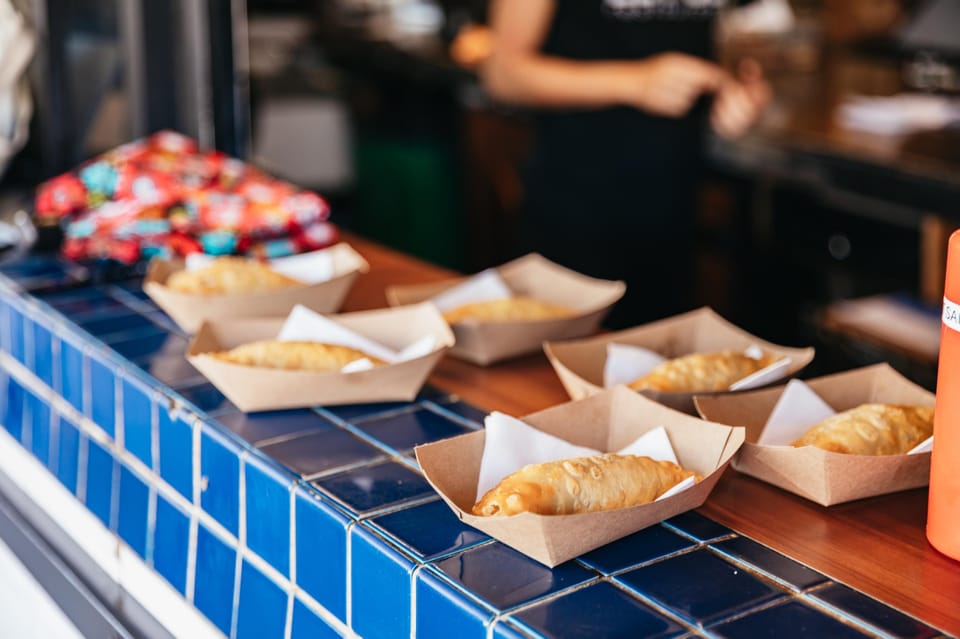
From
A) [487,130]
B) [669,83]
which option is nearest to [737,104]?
[669,83]

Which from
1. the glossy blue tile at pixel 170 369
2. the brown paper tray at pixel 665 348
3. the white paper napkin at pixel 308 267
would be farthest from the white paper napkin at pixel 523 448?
the white paper napkin at pixel 308 267

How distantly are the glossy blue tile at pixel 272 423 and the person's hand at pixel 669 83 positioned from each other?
137cm

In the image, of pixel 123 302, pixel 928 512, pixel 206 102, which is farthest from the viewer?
pixel 206 102

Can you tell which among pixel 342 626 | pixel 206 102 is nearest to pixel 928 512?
pixel 342 626

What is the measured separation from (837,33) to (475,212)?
7.39 ft

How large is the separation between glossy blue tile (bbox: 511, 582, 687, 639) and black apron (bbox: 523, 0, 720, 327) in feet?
6.27

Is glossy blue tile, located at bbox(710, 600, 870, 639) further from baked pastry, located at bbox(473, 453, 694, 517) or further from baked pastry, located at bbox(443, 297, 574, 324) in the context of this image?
baked pastry, located at bbox(443, 297, 574, 324)

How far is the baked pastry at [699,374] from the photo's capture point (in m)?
1.42

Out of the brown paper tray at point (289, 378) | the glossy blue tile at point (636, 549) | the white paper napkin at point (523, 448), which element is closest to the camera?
the glossy blue tile at point (636, 549)

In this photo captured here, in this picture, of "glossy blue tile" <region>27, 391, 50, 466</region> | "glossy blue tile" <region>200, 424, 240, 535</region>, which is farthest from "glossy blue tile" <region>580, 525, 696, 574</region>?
"glossy blue tile" <region>27, 391, 50, 466</region>

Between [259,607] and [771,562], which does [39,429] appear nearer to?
[259,607]

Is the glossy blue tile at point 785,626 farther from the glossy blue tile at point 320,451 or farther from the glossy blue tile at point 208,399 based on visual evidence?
the glossy blue tile at point 208,399

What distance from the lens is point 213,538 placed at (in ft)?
4.67

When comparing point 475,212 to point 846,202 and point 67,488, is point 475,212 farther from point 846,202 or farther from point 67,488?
point 67,488
